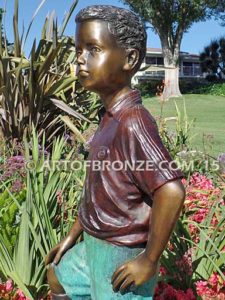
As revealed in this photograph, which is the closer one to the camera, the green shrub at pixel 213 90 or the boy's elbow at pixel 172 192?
the boy's elbow at pixel 172 192

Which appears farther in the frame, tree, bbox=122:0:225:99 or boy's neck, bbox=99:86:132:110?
tree, bbox=122:0:225:99

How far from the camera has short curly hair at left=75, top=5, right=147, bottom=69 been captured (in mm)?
1379

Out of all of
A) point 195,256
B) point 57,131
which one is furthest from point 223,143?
point 195,256

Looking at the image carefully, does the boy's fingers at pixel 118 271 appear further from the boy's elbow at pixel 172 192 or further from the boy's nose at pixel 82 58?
the boy's nose at pixel 82 58

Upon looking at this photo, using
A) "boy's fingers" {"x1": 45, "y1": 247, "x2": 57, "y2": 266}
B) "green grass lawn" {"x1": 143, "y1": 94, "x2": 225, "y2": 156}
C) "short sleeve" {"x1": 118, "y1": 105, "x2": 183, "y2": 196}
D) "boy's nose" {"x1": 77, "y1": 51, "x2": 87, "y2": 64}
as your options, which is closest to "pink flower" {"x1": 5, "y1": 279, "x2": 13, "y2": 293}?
"boy's fingers" {"x1": 45, "y1": 247, "x2": 57, "y2": 266}

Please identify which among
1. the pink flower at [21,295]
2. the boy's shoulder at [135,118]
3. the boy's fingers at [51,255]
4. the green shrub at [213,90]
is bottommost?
the green shrub at [213,90]

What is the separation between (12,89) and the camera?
4359mm

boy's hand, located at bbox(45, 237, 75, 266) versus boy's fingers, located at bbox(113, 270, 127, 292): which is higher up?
boy's fingers, located at bbox(113, 270, 127, 292)

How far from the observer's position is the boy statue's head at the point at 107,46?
4.51 ft

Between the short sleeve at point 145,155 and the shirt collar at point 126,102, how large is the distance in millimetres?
47

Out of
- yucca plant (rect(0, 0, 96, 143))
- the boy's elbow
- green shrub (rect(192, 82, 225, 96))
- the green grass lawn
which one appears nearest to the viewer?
the boy's elbow

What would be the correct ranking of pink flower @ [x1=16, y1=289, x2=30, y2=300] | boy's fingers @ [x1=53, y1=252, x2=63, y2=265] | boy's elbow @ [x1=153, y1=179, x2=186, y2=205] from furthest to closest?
pink flower @ [x1=16, y1=289, x2=30, y2=300]
boy's fingers @ [x1=53, y1=252, x2=63, y2=265]
boy's elbow @ [x1=153, y1=179, x2=186, y2=205]

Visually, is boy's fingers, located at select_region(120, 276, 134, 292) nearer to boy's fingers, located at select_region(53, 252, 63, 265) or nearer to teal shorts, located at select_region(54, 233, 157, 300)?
teal shorts, located at select_region(54, 233, 157, 300)

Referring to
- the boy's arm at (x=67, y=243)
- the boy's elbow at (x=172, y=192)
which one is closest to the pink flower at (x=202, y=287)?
the boy's arm at (x=67, y=243)
